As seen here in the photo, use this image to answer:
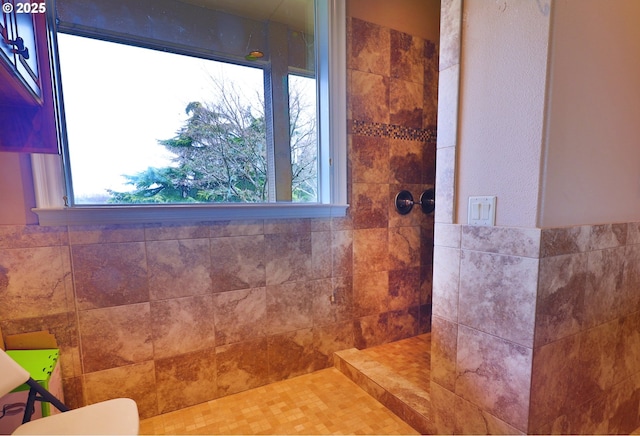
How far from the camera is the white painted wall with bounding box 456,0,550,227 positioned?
972 mm

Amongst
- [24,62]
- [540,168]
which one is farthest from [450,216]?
[24,62]

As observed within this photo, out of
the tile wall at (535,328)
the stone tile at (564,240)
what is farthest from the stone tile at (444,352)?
the stone tile at (564,240)

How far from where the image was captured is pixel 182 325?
1.59 metres

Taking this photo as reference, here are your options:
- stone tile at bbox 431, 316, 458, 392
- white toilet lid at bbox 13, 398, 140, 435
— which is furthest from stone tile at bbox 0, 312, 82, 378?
stone tile at bbox 431, 316, 458, 392

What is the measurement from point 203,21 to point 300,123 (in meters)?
0.77

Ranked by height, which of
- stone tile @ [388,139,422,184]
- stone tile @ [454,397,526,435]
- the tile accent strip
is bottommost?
stone tile @ [454,397,526,435]

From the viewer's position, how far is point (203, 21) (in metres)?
1.68

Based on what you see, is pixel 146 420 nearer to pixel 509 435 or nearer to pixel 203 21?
pixel 509 435

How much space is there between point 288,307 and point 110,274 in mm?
962

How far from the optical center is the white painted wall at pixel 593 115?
3.22 feet

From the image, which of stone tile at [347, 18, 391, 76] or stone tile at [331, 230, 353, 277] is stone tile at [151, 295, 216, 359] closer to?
stone tile at [331, 230, 353, 277]

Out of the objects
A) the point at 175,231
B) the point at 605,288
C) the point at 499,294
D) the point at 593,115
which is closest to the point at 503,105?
the point at 593,115

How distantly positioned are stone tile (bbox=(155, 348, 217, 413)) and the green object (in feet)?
1.42

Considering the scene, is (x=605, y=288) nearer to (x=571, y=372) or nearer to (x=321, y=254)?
(x=571, y=372)
